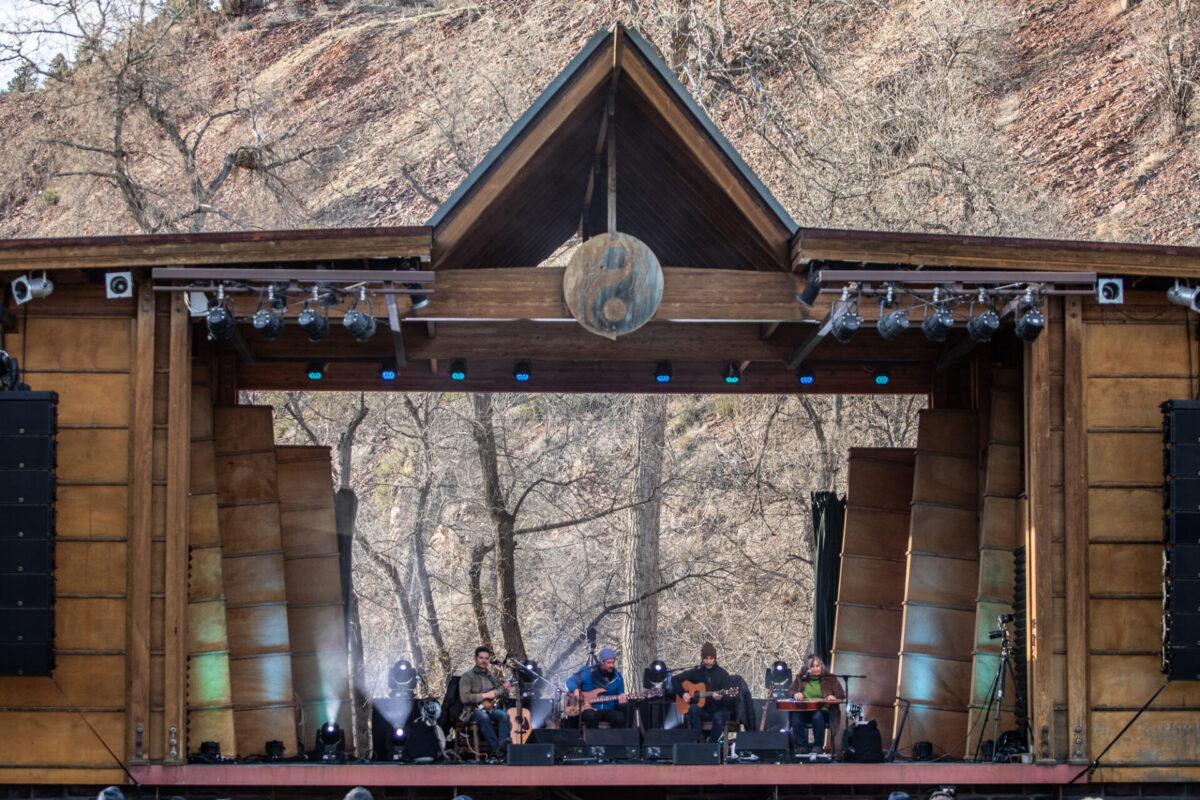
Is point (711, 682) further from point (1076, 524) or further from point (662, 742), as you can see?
point (1076, 524)

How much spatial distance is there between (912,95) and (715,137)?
14774 millimetres

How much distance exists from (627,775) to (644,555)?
10044 millimetres

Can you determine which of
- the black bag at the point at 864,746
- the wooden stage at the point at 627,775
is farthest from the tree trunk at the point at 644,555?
the wooden stage at the point at 627,775

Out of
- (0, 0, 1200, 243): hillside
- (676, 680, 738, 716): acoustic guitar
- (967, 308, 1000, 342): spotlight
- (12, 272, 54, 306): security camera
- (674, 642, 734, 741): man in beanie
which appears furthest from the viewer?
(0, 0, 1200, 243): hillside

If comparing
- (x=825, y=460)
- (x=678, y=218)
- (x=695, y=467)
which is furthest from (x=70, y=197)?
(x=678, y=218)

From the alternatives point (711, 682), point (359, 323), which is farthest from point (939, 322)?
point (711, 682)

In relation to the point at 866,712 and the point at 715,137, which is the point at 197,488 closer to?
the point at 715,137

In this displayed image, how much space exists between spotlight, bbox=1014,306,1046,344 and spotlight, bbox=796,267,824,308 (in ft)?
4.83

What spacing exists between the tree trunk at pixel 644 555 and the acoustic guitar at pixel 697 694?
6035 mm

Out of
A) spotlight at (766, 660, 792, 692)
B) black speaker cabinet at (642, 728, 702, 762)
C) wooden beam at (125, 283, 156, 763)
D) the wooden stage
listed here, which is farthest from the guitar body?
wooden beam at (125, 283, 156, 763)

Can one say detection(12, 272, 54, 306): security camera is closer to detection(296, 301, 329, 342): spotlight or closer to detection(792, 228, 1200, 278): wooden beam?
detection(296, 301, 329, 342): spotlight

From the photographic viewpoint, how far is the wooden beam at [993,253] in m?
10.3

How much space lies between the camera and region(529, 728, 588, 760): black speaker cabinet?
34.8 ft

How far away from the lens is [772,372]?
13852mm
